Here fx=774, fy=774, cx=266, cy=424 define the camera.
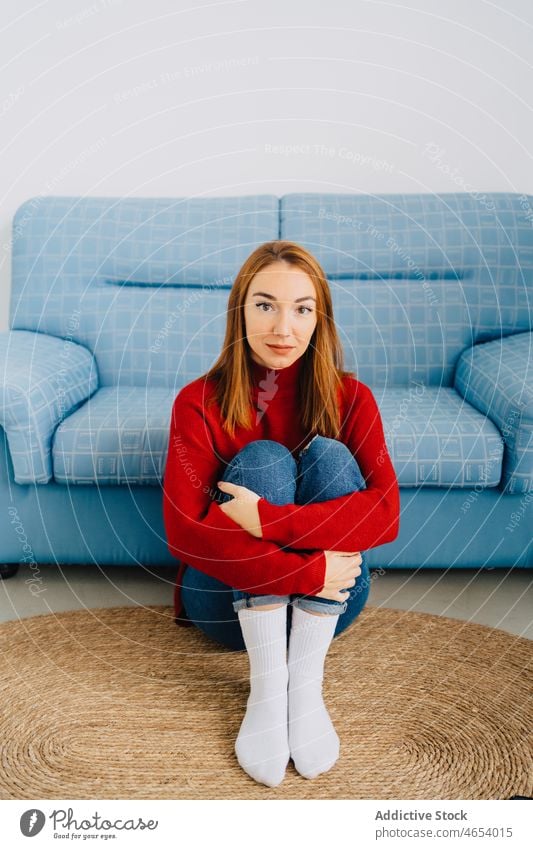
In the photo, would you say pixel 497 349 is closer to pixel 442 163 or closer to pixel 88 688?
pixel 442 163

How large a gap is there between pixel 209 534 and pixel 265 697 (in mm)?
264

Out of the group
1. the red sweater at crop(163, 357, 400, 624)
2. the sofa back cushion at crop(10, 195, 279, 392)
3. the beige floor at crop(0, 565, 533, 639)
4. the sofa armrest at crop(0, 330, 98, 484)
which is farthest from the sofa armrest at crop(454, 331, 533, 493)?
the sofa armrest at crop(0, 330, 98, 484)

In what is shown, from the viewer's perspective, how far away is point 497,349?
1.84m

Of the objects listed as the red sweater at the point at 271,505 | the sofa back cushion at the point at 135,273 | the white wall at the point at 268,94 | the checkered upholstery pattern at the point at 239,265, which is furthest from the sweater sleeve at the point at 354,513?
the white wall at the point at 268,94

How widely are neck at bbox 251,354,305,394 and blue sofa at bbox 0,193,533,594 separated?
344mm

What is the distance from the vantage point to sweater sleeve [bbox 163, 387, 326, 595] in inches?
44.5

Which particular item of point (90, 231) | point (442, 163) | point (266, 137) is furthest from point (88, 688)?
point (442, 163)

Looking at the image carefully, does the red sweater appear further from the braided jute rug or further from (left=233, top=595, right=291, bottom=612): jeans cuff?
the braided jute rug

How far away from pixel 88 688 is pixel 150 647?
0.15 m

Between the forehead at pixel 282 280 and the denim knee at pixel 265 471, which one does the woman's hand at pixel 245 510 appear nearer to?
the denim knee at pixel 265 471

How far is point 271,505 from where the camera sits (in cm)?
117

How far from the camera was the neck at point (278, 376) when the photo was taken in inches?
51.1

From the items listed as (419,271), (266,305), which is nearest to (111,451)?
(266,305)

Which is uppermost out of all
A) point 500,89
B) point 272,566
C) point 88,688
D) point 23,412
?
point 500,89
